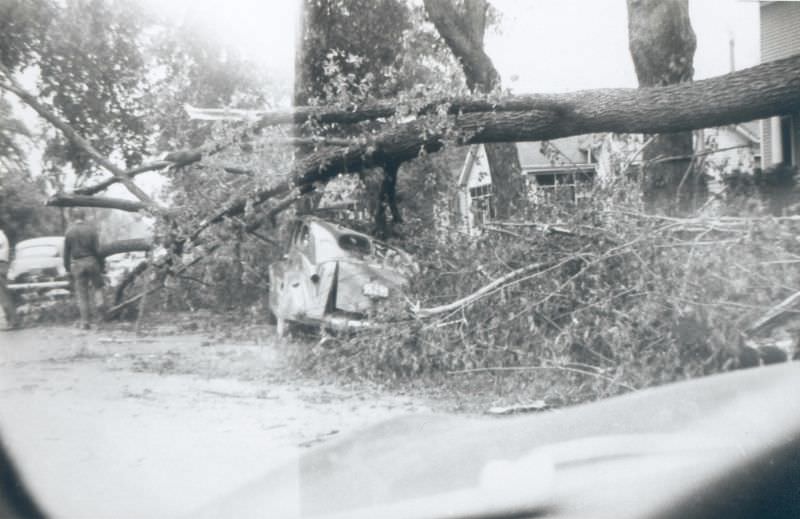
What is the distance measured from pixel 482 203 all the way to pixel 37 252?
3.20 m

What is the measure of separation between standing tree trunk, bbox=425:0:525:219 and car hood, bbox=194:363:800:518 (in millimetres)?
3166

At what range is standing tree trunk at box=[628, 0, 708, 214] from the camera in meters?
5.12

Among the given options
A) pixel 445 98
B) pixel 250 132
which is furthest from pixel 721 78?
pixel 250 132

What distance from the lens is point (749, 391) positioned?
2.65 meters

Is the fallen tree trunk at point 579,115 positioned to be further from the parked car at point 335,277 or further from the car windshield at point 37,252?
the car windshield at point 37,252

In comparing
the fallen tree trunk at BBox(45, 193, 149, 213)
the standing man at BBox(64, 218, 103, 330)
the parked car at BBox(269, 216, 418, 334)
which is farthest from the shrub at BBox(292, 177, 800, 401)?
the fallen tree trunk at BBox(45, 193, 149, 213)

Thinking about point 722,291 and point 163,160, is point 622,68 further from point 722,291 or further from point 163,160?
point 163,160

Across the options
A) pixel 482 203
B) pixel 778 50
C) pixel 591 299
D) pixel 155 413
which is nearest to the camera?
pixel 155 413

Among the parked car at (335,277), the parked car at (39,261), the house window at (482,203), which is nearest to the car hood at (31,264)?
the parked car at (39,261)

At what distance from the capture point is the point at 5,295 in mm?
4441

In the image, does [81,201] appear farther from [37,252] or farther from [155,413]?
[155,413]

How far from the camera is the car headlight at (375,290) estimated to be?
18.2 feet

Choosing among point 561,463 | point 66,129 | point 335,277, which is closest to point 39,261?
point 66,129

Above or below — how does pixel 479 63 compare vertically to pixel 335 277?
above
